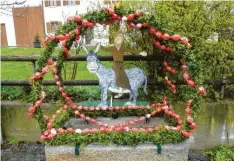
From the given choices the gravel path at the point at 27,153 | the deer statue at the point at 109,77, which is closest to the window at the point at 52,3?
the gravel path at the point at 27,153

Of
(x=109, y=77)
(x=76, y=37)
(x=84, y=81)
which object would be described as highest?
(x=76, y=37)

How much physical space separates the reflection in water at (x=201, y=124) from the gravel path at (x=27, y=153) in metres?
0.15

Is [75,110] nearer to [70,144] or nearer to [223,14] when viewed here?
[70,144]

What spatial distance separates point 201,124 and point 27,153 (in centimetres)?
283

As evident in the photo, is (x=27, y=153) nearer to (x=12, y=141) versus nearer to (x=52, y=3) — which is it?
(x=12, y=141)

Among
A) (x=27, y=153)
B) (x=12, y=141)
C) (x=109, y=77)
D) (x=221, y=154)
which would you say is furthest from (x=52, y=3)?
(x=221, y=154)

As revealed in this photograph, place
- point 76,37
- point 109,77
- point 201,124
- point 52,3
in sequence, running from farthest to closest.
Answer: point 52,3
point 201,124
point 109,77
point 76,37

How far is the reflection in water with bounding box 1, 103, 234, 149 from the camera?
178 inches

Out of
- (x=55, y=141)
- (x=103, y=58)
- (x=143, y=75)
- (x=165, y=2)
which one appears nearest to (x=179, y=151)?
(x=143, y=75)

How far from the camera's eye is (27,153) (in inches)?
175

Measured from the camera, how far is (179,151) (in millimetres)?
3365

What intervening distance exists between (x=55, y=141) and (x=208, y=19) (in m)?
2.74

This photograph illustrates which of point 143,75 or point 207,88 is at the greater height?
point 143,75

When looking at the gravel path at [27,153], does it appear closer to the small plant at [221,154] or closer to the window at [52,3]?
the small plant at [221,154]
